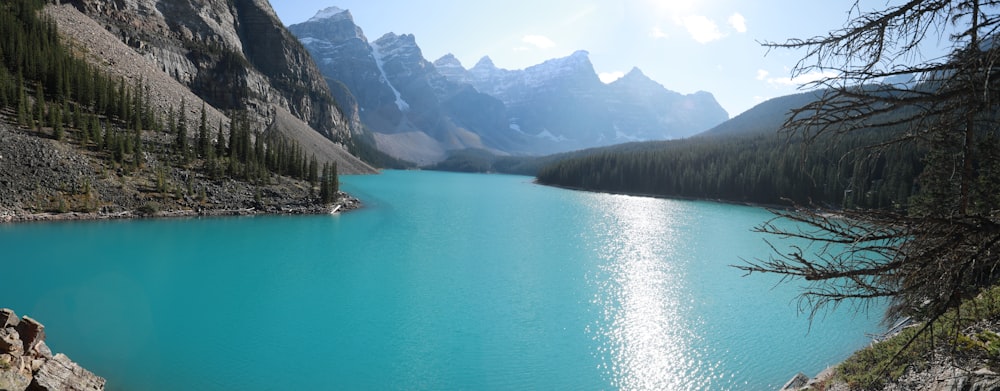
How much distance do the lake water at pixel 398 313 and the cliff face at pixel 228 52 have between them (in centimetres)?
7071

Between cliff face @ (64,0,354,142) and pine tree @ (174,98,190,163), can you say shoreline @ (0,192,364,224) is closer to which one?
pine tree @ (174,98,190,163)

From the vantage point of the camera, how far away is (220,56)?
99.7 m

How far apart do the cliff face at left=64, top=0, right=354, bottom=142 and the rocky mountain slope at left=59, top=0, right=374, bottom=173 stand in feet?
0.67

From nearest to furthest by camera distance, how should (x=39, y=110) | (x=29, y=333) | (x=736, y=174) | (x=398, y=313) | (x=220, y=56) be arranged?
(x=29, y=333)
(x=398, y=313)
(x=39, y=110)
(x=736, y=174)
(x=220, y=56)

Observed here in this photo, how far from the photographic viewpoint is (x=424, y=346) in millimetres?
14375

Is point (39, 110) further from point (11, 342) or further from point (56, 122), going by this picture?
point (11, 342)

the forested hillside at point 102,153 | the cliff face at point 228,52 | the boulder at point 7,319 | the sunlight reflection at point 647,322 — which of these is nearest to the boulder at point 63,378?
the boulder at point 7,319

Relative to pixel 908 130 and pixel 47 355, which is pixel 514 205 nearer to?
pixel 47 355

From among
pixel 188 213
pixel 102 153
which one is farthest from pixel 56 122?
pixel 188 213

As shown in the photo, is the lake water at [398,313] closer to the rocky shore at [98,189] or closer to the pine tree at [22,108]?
the rocky shore at [98,189]

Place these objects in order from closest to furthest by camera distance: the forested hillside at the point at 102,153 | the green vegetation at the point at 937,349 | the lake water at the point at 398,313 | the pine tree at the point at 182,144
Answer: the green vegetation at the point at 937,349 < the lake water at the point at 398,313 < the forested hillside at the point at 102,153 < the pine tree at the point at 182,144

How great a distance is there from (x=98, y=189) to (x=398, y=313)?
32.3m

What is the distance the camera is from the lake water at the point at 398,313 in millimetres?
12531

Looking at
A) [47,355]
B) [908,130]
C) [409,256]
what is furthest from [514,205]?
[908,130]
